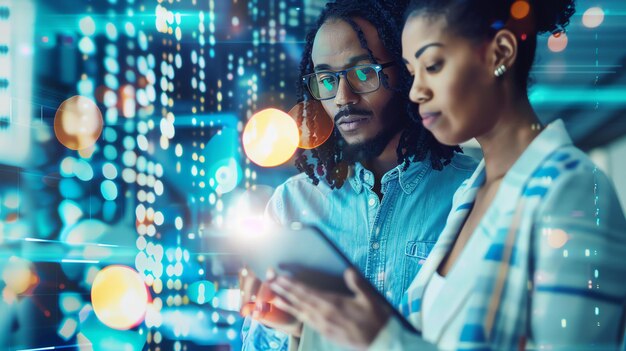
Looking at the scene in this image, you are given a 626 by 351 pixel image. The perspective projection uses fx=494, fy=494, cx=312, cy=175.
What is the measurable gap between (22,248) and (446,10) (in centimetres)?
343

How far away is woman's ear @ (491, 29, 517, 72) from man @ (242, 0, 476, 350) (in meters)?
0.33

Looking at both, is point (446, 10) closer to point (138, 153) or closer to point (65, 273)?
point (138, 153)

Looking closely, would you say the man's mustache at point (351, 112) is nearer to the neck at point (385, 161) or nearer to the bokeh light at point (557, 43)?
the neck at point (385, 161)

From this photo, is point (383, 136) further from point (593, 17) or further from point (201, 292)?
point (201, 292)

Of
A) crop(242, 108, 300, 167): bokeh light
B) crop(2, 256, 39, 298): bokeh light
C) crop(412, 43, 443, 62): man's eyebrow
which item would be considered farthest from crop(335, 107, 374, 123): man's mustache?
crop(2, 256, 39, 298): bokeh light

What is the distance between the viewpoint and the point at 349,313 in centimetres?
66

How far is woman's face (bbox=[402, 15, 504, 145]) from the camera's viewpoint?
2.29 feet

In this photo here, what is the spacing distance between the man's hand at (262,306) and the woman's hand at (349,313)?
0.12m

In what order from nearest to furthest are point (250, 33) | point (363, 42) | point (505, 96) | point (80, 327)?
point (505, 96), point (363, 42), point (250, 33), point (80, 327)

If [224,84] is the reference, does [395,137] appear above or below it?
below

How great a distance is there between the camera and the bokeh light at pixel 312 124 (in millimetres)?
1239

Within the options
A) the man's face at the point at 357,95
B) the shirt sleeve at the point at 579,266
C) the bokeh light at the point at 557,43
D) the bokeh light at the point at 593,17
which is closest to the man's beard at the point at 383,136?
the man's face at the point at 357,95

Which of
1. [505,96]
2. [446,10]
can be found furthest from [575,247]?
[446,10]

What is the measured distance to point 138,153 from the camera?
3.32 ft
